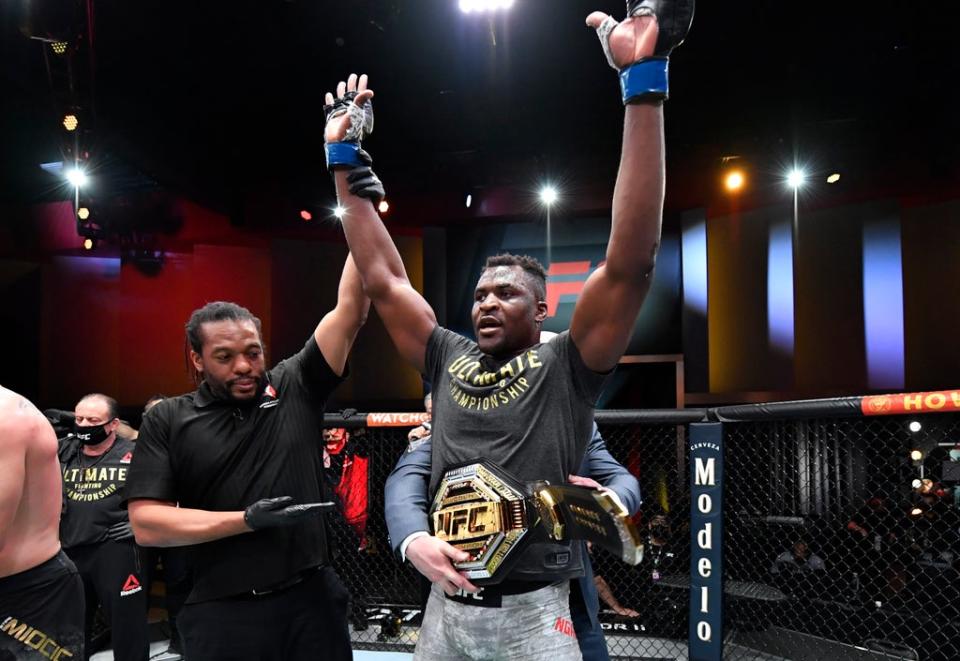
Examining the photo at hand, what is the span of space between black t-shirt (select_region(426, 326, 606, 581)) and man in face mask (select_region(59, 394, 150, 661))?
Result: 3043 mm

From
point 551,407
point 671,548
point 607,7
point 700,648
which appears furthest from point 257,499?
point 607,7

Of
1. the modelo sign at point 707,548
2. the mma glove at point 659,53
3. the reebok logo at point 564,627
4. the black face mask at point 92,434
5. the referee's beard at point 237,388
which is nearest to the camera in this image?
the mma glove at point 659,53

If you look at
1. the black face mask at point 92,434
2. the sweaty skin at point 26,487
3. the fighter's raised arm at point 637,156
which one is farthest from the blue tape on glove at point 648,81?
the black face mask at point 92,434

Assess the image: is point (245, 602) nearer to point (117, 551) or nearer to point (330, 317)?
point (330, 317)

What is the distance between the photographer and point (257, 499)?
2018 mm

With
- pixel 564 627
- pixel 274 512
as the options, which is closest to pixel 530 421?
pixel 564 627

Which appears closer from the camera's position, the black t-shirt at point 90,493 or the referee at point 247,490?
the referee at point 247,490

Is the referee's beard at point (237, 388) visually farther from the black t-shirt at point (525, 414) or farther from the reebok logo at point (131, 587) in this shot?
the reebok logo at point (131, 587)

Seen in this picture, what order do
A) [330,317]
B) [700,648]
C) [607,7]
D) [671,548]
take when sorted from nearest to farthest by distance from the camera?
[330,317] → [700,648] → [671,548] → [607,7]

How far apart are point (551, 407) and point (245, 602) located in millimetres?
1107

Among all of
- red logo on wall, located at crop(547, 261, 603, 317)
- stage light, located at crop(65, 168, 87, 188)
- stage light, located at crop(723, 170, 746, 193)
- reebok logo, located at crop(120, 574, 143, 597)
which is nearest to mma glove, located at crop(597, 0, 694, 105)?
reebok logo, located at crop(120, 574, 143, 597)

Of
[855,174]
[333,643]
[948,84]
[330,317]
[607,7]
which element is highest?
[607,7]

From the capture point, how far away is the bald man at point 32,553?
1768 millimetres

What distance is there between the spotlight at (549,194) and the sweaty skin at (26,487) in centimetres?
599
